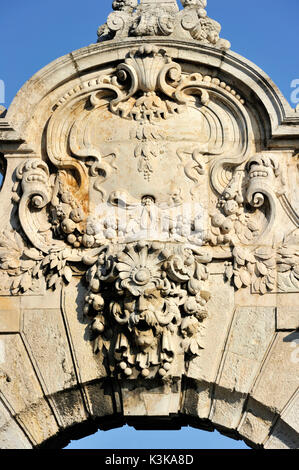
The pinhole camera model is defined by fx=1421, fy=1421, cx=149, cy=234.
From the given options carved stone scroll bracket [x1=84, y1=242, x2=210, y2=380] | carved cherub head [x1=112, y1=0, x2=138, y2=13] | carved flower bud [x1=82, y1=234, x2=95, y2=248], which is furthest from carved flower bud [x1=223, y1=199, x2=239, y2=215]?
carved cherub head [x1=112, y1=0, x2=138, y2=13]

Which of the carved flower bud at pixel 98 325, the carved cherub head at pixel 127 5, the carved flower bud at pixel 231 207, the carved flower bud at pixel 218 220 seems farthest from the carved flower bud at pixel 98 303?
the carved cherub head at pixel 127 5

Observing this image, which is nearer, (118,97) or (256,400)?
(256,400)

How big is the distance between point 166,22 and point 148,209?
1.70 metres

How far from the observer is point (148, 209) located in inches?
484

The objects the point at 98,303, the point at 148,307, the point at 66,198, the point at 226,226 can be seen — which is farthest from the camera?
the point at 66,198

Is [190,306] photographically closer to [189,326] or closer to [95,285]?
[189,326]

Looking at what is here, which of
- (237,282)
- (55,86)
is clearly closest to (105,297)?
(237,282)

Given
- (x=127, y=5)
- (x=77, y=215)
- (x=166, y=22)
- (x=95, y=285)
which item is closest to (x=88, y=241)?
(x=77, y=215)

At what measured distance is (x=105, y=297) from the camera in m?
12.1

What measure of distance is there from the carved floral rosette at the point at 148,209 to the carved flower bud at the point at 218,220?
11 millimetres

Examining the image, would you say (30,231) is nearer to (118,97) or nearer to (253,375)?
(118,97)

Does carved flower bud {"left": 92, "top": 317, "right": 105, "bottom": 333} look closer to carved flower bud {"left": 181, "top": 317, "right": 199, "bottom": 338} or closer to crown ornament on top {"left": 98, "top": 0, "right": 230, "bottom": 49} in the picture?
carved flower bud {"left": 181, "top": 317, "right": 199, "bottom": 338}

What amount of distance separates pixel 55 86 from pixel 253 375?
122 inches

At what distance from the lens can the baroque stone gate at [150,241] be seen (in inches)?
470
